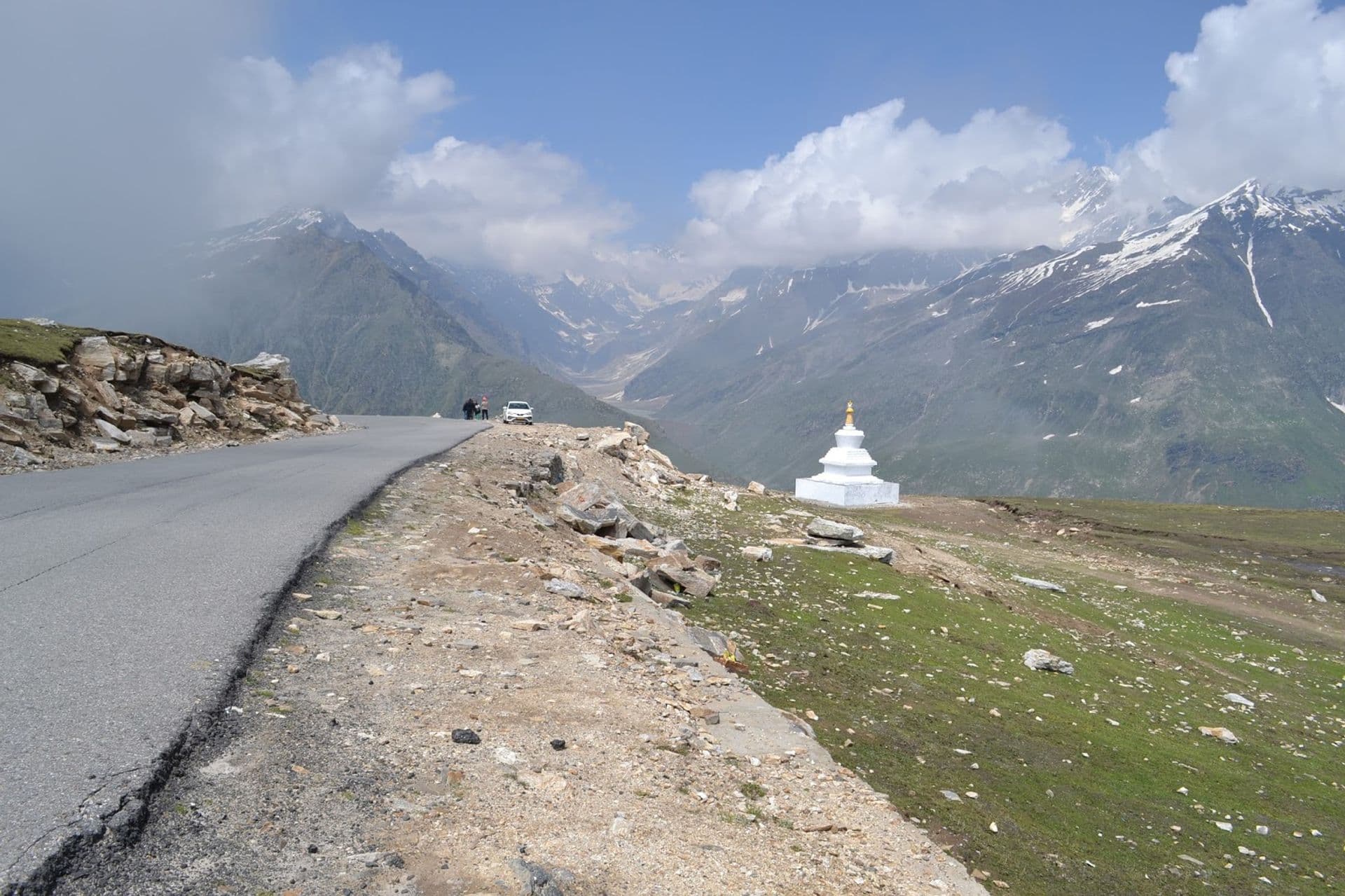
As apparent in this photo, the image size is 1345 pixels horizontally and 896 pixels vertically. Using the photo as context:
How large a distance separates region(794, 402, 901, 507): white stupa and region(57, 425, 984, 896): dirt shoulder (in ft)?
154

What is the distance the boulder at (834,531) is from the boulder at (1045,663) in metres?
9.84

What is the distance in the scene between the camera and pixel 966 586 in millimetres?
24750

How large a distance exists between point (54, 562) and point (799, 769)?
965 cm

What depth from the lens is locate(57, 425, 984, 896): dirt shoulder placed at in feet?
15.9

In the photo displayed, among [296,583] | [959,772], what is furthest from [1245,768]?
[296,583]

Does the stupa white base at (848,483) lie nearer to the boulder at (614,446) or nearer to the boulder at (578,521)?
the boulder at (614,446)

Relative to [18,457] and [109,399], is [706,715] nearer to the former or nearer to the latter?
[18,457]

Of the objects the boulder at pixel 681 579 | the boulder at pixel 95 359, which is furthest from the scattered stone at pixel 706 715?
the boulder at pixel 95 359

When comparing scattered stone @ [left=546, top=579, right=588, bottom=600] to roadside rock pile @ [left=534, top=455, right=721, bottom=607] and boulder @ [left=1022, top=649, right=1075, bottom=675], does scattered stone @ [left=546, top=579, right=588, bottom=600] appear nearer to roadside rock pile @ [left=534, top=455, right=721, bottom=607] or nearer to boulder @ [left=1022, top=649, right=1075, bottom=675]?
roadside rock pile @ [left=534, top=455, right=721, bottom=607]

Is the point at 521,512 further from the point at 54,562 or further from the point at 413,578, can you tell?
the point at 54,562

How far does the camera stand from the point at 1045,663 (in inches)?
679

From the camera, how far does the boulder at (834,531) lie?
2705 cm

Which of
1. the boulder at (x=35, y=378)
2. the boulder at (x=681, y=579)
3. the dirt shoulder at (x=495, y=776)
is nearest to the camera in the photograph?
the dirt shoulder at (x=495, y=776)

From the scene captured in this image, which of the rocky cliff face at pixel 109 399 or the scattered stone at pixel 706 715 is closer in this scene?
the scattered stone at pixel 706 715
